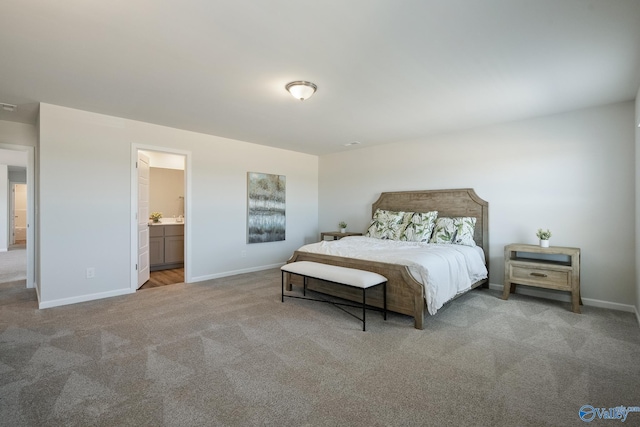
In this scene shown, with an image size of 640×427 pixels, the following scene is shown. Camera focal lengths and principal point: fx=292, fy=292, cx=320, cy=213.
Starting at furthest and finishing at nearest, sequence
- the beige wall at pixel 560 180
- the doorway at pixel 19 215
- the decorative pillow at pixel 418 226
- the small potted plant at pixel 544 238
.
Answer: the doorway at pixel 19 215 < the decorative pillow at pixel 418 226 < the small potted plant at pixel 544 238 < the beige wall at pixel 560 180

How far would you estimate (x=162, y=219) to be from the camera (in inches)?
256

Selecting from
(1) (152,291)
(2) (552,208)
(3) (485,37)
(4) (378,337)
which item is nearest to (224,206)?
(1) (152,291)

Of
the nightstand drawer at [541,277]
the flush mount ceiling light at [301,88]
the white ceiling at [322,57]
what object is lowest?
the nightstand drawer at [541,277]

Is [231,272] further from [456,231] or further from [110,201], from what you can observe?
[456,231]

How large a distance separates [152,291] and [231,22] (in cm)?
365

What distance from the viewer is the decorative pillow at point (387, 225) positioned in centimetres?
464

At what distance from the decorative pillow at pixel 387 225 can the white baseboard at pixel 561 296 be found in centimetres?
153

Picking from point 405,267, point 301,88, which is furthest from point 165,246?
point 405,267

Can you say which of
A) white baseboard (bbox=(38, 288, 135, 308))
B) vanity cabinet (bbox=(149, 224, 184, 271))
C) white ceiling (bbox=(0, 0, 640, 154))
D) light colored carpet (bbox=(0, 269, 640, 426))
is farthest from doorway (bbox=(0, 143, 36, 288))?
vanity cabinet (bbox=(149, 224, 184, 271))

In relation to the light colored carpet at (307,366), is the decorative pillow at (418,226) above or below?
above

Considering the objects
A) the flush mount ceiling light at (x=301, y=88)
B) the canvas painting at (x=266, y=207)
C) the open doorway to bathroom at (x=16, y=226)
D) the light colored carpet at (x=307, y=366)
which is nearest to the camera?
the light colored carpet at (x=307, y=366)

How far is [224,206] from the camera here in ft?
→ 16.4

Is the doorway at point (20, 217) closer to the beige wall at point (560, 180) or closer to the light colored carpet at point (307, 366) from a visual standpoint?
the light colored carpet at point (307, 366)

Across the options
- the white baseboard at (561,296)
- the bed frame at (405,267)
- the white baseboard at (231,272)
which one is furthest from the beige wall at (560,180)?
the white baseboard at (231,272)
